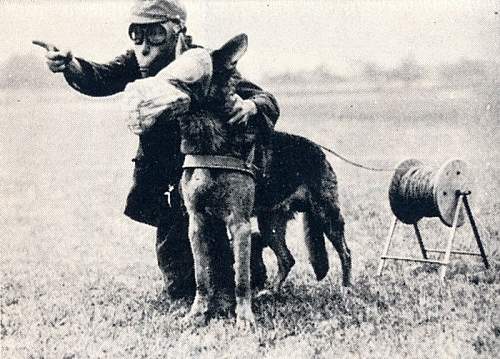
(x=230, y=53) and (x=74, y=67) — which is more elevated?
(x=230, y=53)

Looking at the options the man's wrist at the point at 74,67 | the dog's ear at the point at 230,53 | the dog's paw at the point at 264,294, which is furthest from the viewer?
the dog's paw at the point at 264,294

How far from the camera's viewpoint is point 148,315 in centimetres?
453

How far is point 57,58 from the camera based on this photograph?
13.8 ft

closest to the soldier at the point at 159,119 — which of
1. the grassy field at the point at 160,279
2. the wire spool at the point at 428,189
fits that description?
the grassy field at the point at 160,279

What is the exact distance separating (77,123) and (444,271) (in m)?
9.57

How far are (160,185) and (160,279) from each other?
1099 millimetres

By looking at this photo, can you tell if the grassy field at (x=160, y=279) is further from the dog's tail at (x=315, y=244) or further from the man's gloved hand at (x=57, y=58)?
the man's gloved hand at (x=57, y=58)

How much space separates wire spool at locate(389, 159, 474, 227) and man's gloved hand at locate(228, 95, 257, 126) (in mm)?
1988

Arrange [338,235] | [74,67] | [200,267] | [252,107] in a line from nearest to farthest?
[252,107], [200,267], [74,67], [338,235]

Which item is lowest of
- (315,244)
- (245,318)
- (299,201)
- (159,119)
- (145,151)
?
(245,318)

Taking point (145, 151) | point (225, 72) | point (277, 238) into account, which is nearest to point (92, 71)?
point (145, 151)

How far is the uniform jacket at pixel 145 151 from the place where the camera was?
14.9ft

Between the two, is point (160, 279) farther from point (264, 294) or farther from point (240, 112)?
point (240, 112)

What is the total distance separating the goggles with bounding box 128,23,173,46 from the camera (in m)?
3.99
